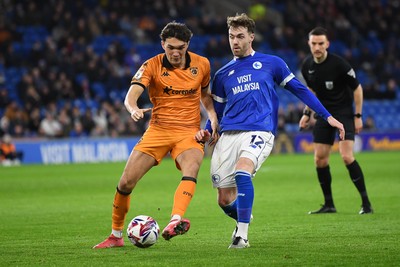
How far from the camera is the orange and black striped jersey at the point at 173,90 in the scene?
866 cm

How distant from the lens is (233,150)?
28.3 feet

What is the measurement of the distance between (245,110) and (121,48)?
2380 cm

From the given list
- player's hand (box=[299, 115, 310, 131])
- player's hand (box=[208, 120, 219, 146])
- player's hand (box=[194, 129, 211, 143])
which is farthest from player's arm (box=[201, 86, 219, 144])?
player's hand (box=[299, 115, 310, 131])

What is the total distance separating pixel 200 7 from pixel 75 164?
1246 centimetres

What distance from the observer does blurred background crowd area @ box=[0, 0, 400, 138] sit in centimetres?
2875

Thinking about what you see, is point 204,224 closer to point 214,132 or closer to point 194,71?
point 214,132

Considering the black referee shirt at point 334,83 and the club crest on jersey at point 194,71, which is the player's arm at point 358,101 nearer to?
the black referee shirt at point 334,83

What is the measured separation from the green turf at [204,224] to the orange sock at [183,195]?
0.43 metres

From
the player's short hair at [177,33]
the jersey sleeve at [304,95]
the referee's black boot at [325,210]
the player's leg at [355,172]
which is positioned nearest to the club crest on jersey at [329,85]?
the player's leg at [355,172]

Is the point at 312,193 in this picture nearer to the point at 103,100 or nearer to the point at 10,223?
the point at 10,223

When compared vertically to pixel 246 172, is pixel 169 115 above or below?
above

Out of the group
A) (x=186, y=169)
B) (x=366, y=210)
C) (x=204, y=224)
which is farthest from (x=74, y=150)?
(x=186, y=169)

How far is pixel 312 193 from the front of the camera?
51.4 feet

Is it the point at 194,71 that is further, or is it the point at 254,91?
the point at 194,71
